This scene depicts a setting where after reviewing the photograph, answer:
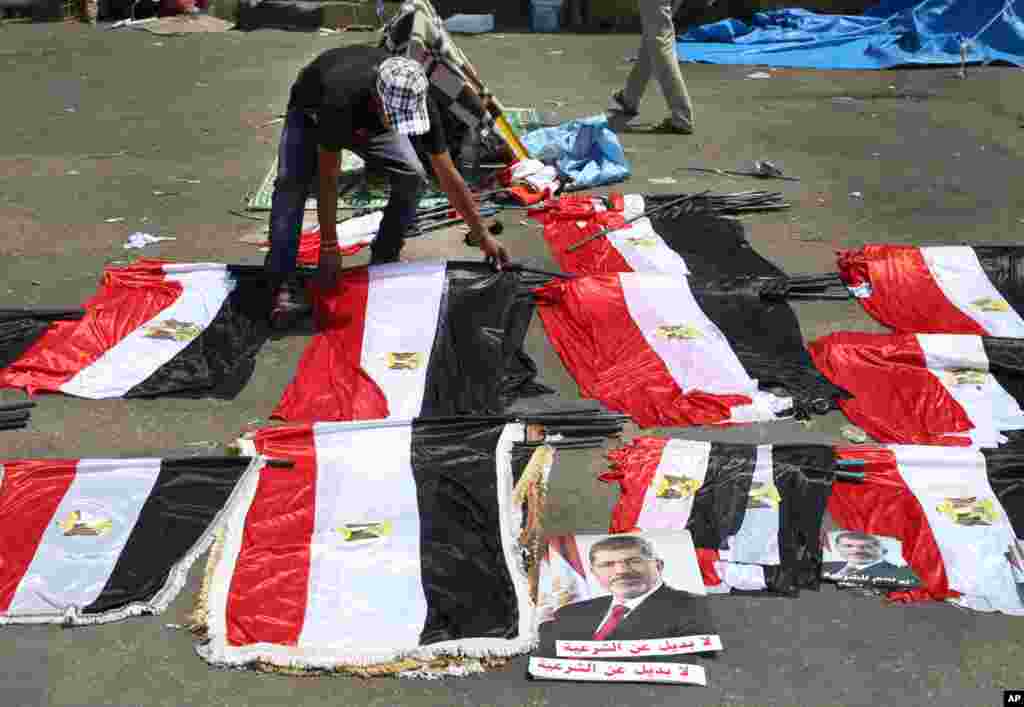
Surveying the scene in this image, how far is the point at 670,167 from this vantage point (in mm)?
8234

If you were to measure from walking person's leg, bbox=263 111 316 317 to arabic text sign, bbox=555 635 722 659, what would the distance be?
2.87 metres

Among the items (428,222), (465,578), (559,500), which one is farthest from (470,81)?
(465,578)

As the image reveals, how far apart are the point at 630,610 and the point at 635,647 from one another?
0.51ft

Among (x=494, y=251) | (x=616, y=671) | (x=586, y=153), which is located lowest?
(x=616, y=671)

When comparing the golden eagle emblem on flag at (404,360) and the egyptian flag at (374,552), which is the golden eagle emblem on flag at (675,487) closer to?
the egyptian flag at (374,552)

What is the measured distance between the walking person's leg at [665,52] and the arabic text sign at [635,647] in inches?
242

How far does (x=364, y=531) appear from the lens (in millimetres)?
3959

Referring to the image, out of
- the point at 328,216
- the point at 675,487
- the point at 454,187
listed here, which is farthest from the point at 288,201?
the point at 675,487

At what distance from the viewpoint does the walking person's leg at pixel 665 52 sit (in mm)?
8906

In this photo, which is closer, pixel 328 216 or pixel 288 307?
pixel 328 216

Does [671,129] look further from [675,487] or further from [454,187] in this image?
[675,487]

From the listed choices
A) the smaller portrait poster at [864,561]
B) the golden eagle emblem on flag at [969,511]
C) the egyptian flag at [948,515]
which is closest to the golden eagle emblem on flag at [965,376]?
the egyptian flag at [948,515]

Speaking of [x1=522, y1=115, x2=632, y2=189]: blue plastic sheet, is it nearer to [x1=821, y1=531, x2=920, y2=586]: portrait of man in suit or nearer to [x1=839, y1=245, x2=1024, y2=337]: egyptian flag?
[x1=839, y1=245, x2=1024, y2=337]: egyptian flag

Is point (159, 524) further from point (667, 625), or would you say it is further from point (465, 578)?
point (667, 625)
